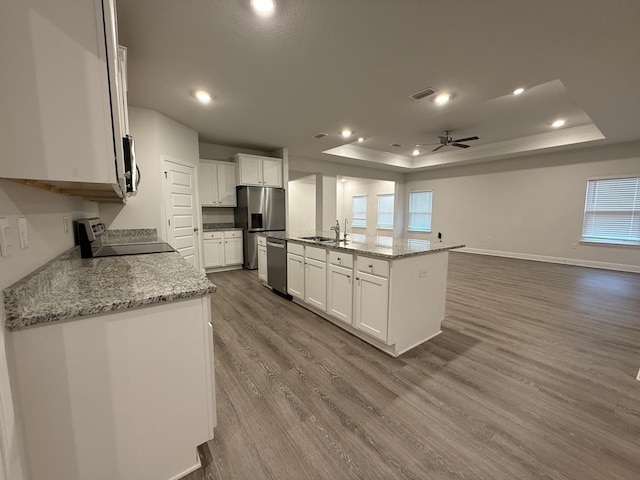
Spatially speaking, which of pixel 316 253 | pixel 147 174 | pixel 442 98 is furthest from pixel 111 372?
pixel 442 98

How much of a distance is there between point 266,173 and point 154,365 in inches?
194

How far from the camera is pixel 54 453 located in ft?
3.22

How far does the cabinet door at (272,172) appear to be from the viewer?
561 cm

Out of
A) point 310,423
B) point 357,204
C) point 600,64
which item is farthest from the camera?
point 357,204

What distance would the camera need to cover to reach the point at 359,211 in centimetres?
1120

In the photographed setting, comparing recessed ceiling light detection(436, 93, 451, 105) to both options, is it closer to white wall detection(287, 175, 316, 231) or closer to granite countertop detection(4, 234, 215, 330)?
granite countertop detection(4, 234, 215, 330)

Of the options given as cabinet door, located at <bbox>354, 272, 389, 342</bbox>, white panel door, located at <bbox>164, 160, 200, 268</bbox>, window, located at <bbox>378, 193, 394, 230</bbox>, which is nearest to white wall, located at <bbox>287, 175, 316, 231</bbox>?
window, located at <bbox>378, 193, 394, 230</bbox>

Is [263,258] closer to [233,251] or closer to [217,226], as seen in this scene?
[233,251]

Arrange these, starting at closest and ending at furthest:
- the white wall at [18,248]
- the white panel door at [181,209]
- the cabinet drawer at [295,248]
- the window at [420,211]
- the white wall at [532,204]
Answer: the white wall at [18,248] < the cabinet drawer at [295,248] < the white panel door at [181,209] < the white wall at [532,204] < the window at [420,211]

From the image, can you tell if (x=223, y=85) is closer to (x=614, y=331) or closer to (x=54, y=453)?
(x=54, y=453)

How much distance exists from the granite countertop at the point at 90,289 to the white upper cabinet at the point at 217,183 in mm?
3653

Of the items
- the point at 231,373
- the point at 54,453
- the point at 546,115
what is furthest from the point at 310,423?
the point at 546,115

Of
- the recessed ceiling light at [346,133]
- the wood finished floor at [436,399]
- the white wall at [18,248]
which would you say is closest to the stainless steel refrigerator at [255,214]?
the recessed ceiling light at [346,133]

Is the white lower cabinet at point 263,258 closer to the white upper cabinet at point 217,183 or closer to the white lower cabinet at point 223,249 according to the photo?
the white lower cabinet at point 223,249
